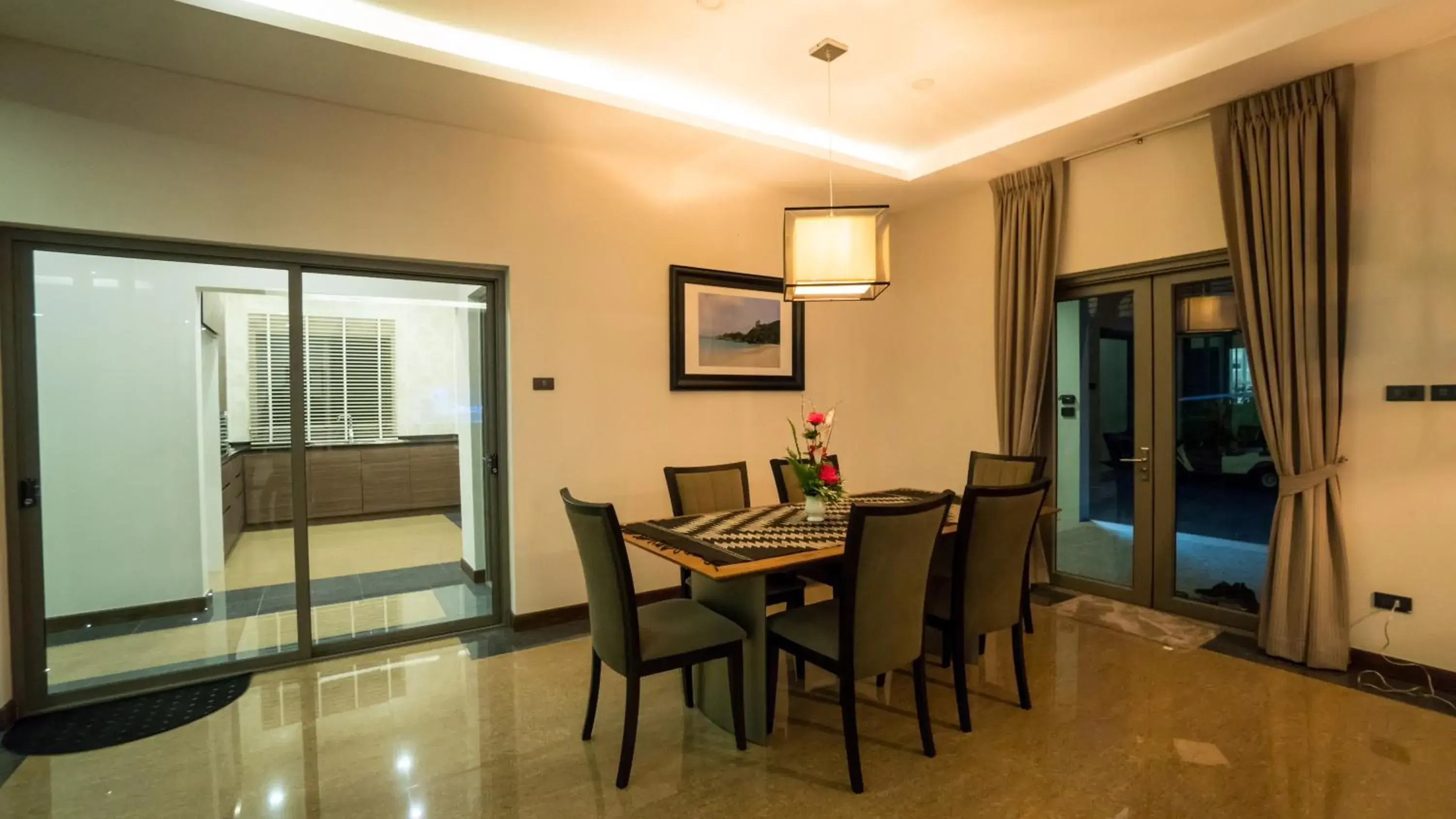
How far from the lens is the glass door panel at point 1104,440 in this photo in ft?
13.6

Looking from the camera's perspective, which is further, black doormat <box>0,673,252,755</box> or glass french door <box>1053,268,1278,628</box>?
glass french door <box>1053,268,1278,628</box>

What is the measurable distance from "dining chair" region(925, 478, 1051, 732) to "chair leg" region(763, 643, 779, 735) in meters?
0.67

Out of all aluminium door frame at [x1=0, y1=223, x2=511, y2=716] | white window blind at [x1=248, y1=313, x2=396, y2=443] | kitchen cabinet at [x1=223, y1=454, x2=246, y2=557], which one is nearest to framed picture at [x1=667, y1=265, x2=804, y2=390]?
aluminium door frame at [x1=0, y1=223, x2=511, y2=716]

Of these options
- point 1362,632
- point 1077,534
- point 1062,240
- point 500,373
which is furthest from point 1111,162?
point 500,373

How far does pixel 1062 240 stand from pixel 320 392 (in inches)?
199

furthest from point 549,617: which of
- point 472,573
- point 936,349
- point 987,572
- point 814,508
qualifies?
point 936,349

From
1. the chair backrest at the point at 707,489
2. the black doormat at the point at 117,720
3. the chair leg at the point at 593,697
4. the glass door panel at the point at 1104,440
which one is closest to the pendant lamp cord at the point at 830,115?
the chair backrest at the point at 707,489

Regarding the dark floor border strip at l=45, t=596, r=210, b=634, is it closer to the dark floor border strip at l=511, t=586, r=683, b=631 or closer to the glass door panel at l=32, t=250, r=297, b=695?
the glass door panel at l=32, t=250, r=297, b=695

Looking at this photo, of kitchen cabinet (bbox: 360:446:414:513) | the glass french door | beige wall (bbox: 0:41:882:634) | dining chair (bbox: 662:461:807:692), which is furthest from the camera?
kitchen cabinet (bbox: 360:446:414:513)

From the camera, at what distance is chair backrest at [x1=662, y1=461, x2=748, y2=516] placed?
364 centimetres

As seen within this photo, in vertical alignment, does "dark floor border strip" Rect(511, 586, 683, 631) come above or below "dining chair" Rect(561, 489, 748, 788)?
below

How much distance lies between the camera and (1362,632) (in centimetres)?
319

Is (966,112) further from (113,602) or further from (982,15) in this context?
(113,602)

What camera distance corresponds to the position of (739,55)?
3305 mm
